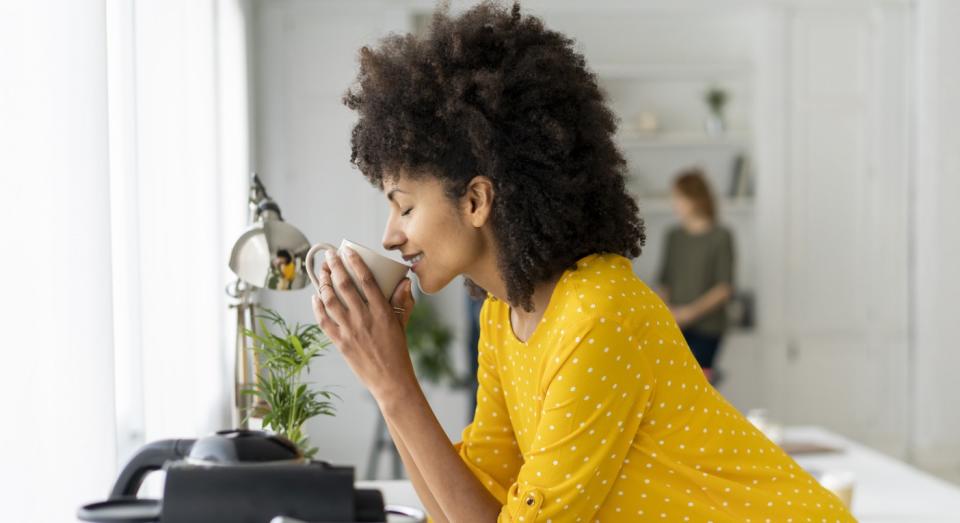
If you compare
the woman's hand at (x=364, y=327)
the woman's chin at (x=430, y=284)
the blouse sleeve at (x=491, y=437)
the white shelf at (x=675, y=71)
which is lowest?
the blouse sleeve at (x=491, y=437)

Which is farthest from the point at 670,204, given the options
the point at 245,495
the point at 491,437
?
the point at 245,495

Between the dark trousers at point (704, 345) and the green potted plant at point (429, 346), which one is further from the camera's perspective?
the dark trousers at point (704, 345)

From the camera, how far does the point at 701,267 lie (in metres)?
5.53

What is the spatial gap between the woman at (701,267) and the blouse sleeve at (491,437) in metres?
4.13

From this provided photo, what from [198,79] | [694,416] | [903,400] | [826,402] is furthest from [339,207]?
[694,416]

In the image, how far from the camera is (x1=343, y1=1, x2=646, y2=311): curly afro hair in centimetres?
115

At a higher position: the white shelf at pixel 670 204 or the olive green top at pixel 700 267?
the white shelf at pixel 670 204

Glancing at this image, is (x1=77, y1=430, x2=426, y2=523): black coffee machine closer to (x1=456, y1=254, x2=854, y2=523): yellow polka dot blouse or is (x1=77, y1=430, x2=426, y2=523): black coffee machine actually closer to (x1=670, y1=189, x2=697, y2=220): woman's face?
(x1=456, y1=254, x2=854, y2=523): yellow polka dot blouse

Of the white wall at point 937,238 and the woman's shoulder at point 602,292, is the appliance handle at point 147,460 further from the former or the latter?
the white wall at point 937,238

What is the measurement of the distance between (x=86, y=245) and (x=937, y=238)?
5.14 m

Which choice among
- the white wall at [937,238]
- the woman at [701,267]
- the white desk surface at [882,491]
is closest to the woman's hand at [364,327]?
the white desk surface at [882,491]

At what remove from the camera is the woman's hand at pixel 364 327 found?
1173mm

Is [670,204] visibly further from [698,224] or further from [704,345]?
[704,345]

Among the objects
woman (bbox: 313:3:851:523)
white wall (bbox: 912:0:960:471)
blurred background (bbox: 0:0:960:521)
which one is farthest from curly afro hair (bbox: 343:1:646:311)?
white wall (bbox: 912:0:960:471)
